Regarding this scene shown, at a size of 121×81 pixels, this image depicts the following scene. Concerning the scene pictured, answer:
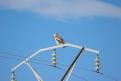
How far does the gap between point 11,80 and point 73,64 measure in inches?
562

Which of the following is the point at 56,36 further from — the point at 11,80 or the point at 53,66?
the point at 11,80

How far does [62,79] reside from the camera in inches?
1687

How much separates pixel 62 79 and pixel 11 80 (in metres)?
15.0

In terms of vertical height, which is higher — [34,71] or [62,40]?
[62,40]

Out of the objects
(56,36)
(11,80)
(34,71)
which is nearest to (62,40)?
(56,36)

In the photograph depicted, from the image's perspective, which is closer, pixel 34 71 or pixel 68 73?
pixel 68 73

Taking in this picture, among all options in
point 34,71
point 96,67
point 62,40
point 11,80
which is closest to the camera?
point 96,67

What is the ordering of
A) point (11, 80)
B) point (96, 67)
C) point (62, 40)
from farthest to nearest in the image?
point (11, 80) → point (62, 40) → point (96, 67)

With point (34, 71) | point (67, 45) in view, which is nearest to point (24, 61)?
point (34, 71)

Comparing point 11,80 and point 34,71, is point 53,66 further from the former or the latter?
point 11,80

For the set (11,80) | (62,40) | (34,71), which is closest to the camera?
(62,40)

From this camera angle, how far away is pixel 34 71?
172ft

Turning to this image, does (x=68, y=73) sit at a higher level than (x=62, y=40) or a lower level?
lower

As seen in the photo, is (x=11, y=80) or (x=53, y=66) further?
(x=11, y=80)
